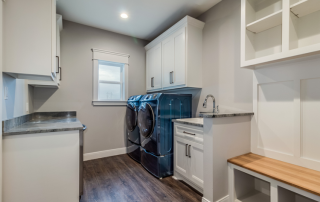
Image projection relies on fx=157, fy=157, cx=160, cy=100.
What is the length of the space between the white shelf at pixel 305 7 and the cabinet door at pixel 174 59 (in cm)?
137

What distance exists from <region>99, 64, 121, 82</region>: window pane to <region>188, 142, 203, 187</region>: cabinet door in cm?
228

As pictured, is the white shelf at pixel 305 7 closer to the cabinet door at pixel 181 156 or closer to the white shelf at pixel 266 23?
the white shelf at pixel 266 23

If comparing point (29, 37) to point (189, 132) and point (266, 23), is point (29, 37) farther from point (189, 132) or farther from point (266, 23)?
point (266, 23)

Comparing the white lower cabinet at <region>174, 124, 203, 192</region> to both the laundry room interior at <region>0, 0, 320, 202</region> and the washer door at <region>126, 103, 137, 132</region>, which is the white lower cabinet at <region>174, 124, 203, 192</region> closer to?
the laundry room interior at <region>0, 0, 320, 202</region>

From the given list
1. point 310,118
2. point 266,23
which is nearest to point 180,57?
point 266,23

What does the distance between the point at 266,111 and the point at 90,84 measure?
9.69 ft

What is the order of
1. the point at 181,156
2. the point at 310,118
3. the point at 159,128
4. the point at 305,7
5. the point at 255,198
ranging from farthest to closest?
the point at 159,128 → the point at 181,156 → the point at 255,198 → the point at 310,118 → the point at 305,7

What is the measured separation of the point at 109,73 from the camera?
3.39m

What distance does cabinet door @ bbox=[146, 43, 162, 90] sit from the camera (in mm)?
3146

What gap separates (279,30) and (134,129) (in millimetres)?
2545

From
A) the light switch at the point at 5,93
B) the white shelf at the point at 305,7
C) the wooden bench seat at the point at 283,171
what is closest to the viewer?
the wooden bench seat at the point at 283,171

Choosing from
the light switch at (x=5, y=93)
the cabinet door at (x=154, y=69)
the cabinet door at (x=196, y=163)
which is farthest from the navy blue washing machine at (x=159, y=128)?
the light switch at (x=5, y=93)

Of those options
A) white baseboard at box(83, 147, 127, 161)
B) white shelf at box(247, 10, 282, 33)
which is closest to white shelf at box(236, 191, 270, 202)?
white shelf at box(247, 10, 282, 33)

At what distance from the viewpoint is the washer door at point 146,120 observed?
7.86 feet
